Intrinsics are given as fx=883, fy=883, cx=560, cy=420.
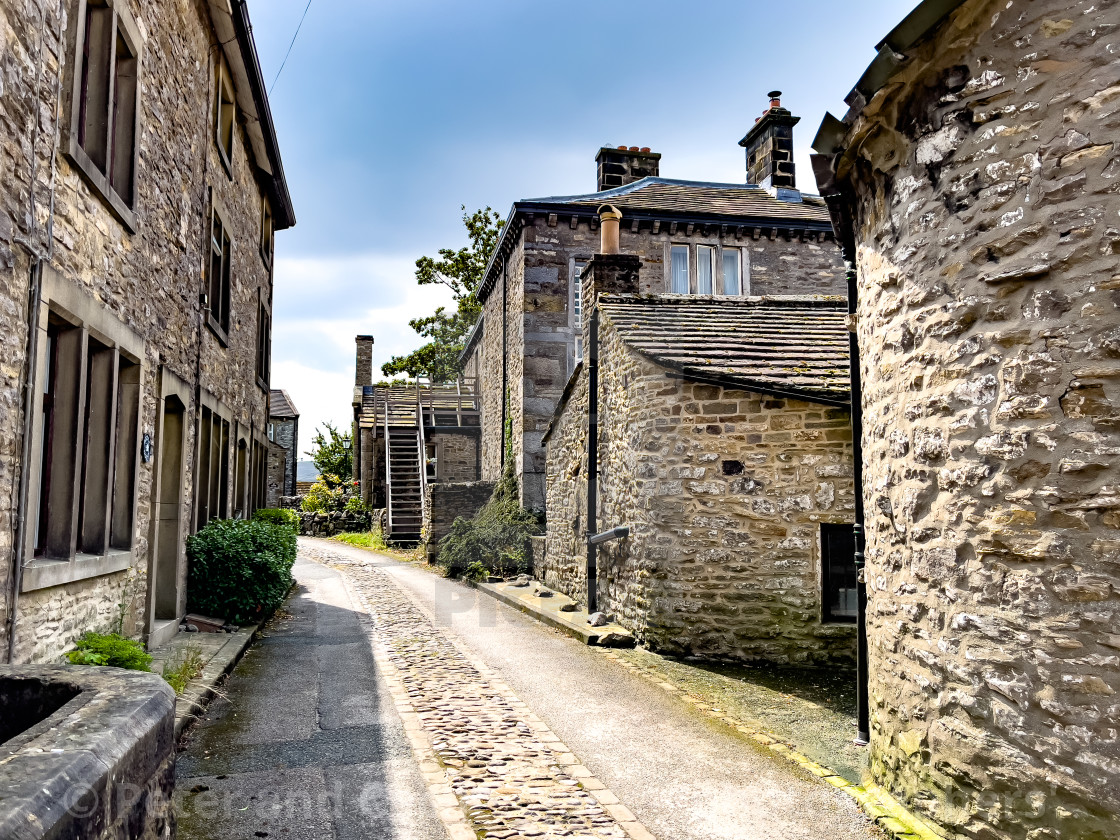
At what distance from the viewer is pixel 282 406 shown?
139 ft

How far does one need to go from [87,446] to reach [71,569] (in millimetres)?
1140

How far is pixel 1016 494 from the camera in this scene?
3.78 metres

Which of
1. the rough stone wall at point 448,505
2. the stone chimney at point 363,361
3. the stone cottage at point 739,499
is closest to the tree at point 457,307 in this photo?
the stone chimney at point 363,361

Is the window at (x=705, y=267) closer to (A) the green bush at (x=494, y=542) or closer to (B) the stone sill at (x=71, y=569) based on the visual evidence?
(A) the green bush at (x=494, y=542)

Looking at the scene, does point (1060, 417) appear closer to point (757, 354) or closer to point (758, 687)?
point (758, 687)

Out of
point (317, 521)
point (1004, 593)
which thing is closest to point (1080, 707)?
point (1004, 593)

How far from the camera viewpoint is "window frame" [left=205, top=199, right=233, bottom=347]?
35.1 feet

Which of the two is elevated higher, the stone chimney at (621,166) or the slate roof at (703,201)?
the stone chimney at (621,166)

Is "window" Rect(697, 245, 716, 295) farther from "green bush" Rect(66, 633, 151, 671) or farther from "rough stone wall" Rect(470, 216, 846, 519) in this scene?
"green bush" Rect(66, 633, 151, 671)

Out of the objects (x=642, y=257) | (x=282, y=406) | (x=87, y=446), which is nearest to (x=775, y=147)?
(x=642, y=257)

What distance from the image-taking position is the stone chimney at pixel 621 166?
21.0 m

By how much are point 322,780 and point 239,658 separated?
4058 mm

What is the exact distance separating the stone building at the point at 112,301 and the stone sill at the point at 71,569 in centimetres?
2

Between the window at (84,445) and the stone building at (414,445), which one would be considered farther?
the stone building at (414,445)
